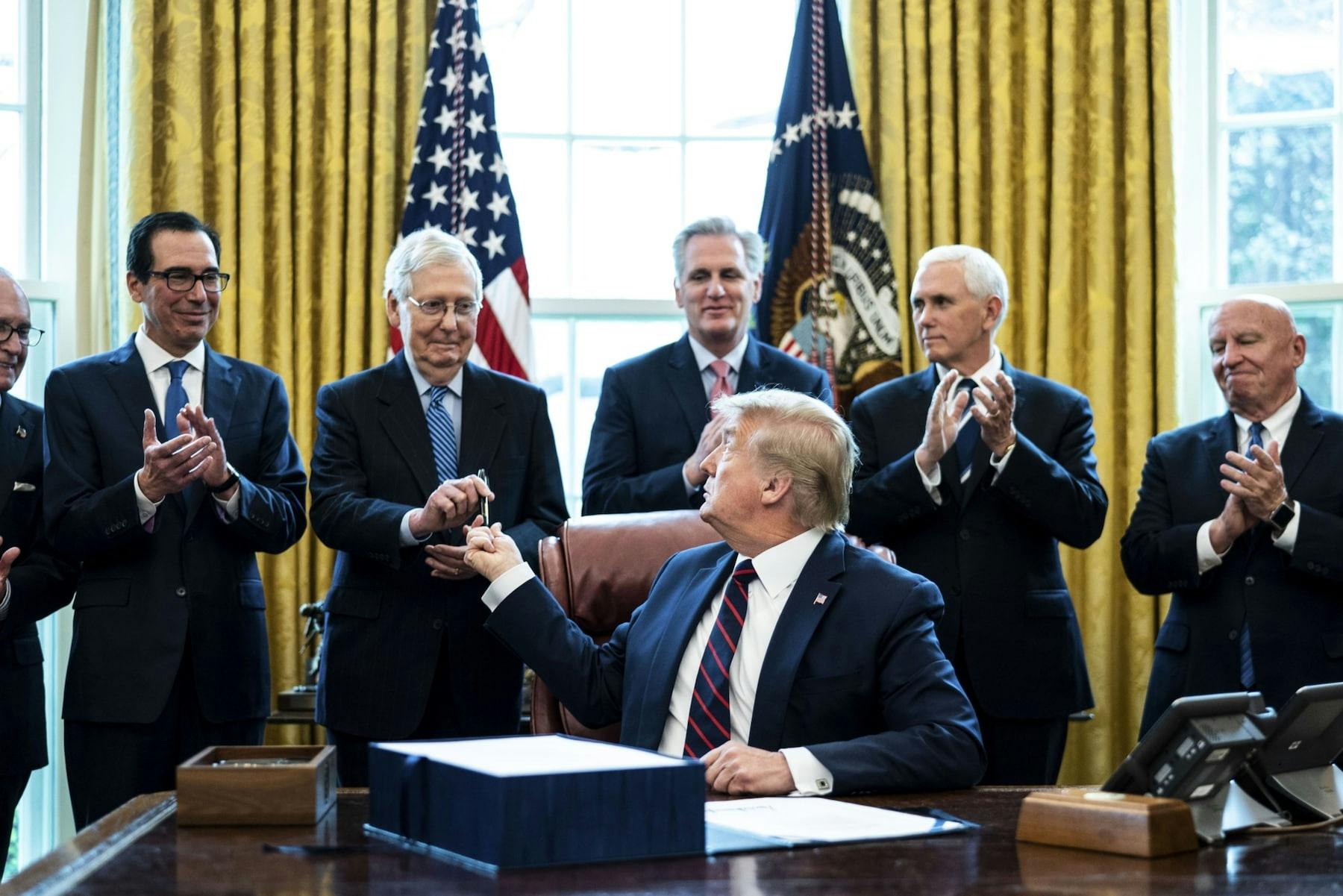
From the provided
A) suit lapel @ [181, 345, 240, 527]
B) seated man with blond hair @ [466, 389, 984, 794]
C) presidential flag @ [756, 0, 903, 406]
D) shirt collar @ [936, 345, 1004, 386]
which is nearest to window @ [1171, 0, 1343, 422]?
presidential flag @ [756, 0, 903, 406]

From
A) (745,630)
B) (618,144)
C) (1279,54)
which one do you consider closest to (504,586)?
(745,630)

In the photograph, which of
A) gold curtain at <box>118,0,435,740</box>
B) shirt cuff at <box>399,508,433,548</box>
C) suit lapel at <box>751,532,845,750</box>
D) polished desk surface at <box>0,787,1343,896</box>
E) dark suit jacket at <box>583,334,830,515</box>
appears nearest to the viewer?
polished desk surface at <box>0,787,1343,896</box>

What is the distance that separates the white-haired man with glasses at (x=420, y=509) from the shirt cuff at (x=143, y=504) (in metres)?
0.35

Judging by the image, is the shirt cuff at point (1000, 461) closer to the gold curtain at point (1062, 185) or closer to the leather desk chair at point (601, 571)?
the leather desk chair at point (601, 571)

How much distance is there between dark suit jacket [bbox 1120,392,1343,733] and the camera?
137 inches

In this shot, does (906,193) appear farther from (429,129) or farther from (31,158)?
(31,158)

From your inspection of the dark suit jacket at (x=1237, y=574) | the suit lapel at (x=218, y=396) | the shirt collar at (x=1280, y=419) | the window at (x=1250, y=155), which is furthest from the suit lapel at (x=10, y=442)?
the window at (x=1250, y=155)

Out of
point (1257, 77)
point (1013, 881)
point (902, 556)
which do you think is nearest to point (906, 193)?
point (1257, 77)

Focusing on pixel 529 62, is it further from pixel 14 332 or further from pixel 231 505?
pixel 231 505

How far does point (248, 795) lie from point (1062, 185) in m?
3.71

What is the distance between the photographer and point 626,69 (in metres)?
5.11

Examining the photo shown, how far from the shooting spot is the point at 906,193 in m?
4.82

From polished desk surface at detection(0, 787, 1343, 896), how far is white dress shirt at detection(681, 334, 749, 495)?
2178 millimetres

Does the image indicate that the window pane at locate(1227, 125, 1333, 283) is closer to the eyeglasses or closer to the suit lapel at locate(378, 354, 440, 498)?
the eyeglasses
